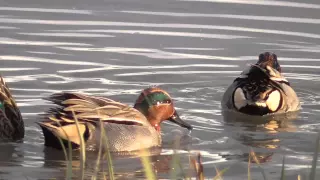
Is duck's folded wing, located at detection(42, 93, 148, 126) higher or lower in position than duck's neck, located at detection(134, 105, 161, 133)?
higher

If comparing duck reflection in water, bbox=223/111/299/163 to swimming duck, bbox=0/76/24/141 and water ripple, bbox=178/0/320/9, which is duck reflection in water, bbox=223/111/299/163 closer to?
swimming duck, bbox=0/76/24/141

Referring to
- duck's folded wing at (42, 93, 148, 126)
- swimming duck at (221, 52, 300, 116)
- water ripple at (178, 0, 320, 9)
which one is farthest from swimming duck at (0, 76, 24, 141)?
water ripple at (178, 0, 320, 9)

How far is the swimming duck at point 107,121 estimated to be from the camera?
9.91 metres

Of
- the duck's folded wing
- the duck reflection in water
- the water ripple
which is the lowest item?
the duck reflection in water

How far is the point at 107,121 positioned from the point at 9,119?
1.09 meters

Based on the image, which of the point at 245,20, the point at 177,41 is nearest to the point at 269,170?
the point at 177,41

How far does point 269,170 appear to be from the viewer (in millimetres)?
9445

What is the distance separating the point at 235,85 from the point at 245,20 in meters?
4.28

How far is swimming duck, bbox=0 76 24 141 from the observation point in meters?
10.6

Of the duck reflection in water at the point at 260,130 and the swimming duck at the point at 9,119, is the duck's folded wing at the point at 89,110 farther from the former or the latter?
the duck reflection in water at the point at 260,130

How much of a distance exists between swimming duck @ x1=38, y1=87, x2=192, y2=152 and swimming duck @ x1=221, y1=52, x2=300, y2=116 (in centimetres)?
189

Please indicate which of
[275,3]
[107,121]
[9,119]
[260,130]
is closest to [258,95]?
[260,130]

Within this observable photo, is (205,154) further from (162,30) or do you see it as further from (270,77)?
(162,30)

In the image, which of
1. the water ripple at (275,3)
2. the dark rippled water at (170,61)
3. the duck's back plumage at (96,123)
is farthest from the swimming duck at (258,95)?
the water ripple at (275,3)
